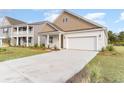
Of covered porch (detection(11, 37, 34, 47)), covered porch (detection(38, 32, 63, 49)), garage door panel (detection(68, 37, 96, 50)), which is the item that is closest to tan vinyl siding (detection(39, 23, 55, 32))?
covered porch (detection(38, 32, 63, 49))

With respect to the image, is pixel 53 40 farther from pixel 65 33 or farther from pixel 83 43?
pixel 83 43

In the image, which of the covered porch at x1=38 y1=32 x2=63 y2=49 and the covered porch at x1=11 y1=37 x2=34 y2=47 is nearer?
the covered porch at x1=38 y1=32 x2=63 y2=49

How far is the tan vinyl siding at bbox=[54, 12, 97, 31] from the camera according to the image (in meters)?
17.4

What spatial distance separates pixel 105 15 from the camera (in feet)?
41.4

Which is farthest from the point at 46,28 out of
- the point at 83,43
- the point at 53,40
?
the point at 83,43

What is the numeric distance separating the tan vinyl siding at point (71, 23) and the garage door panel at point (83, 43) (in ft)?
4.87

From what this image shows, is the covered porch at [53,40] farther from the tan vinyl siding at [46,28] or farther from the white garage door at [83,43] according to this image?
the white garage door at [83,43]

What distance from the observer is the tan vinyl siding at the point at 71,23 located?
17.4 meters

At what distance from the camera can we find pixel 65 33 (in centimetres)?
1862

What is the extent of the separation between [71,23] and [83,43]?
3.59 m

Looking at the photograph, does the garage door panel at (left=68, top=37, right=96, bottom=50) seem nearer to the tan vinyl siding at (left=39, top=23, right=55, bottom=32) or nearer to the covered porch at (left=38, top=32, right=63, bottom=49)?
the covered porch at (left=38, top=32, right=63, bottom=49)

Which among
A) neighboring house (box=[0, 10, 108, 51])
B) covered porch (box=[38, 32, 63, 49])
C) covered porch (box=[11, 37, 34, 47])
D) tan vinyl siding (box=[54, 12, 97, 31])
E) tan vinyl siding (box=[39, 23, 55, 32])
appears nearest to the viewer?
neighboring house (box=[0, 10, 108, 51])
